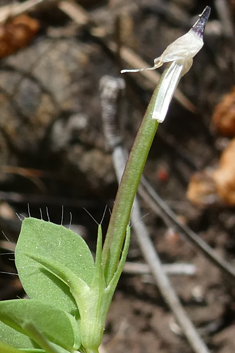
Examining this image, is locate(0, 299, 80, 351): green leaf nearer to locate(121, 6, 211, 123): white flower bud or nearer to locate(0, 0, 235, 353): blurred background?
locate(121, 6, 211, 123): white flower bud

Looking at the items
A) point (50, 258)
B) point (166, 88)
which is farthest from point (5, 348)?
point (166, 88)

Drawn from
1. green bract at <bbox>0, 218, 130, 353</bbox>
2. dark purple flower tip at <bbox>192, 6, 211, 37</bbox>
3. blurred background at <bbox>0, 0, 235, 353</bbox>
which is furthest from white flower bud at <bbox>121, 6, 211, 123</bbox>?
blurred background at <bbox>0, 0, 235, 353</bbox>

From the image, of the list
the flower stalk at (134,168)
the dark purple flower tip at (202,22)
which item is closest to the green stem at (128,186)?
the flower stalk at (134,168)

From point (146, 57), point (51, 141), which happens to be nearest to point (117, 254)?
point (51, 141)

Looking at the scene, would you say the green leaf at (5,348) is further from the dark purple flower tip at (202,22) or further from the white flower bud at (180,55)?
the dark purple flower tip at (202,22)

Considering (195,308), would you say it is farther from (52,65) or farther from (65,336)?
(65,336)
